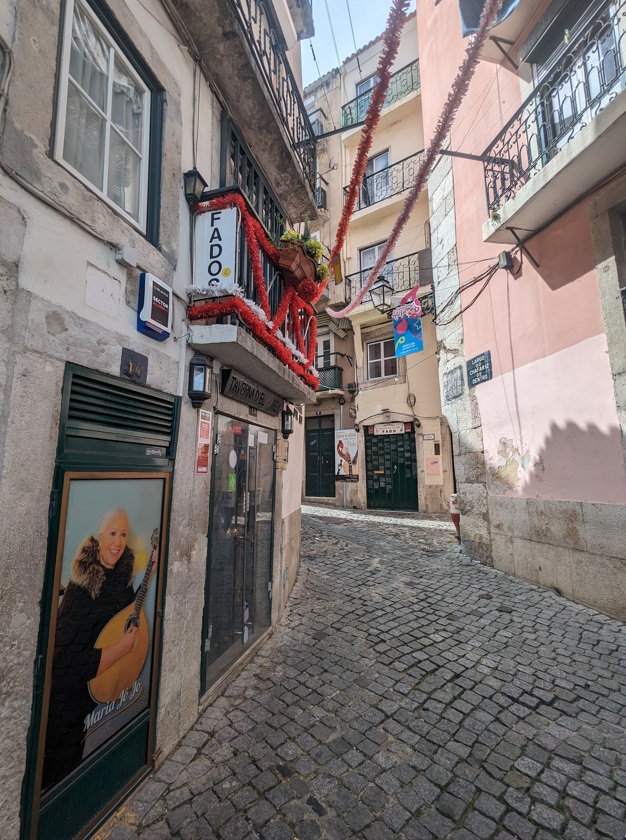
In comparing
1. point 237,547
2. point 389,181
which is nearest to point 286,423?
point 237,547

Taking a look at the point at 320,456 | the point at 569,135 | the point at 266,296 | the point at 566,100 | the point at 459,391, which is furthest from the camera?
the point at 320,456

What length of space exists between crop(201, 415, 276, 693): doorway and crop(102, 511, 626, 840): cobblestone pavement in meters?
0.32

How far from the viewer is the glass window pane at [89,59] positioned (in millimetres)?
2365

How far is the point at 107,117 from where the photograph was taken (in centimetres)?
256

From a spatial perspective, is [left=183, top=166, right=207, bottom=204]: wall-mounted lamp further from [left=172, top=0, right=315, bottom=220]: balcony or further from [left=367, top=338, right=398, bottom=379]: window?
[left=367, top=338, right=398, bottom=379]: window

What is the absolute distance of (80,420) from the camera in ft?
6.95

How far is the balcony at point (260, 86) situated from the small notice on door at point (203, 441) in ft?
11.2

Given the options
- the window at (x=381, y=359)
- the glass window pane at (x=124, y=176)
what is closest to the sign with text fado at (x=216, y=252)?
the glass window pane at (x=124, y=176)

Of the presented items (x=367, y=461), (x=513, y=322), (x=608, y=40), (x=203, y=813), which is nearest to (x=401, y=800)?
(x=203, y=813)

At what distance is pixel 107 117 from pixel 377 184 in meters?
14.4

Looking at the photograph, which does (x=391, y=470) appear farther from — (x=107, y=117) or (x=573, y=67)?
(x=107, y=117)

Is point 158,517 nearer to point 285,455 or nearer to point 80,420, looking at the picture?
point 80,420

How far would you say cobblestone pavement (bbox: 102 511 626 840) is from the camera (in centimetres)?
215

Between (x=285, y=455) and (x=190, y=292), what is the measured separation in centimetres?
288
